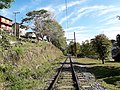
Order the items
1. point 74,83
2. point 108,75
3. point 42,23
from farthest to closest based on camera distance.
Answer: point 42,23, point 108,75, point 74,83

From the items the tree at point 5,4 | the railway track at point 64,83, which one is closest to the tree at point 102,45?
the railway track at point 64,83

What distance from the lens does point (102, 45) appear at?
1901 inches

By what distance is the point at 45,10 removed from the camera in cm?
10494

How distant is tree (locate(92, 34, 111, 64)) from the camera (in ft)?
158

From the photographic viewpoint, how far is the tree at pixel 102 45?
48219 mm

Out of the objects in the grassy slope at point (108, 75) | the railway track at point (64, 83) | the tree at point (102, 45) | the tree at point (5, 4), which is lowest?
the grassy slope at point (108, 75)

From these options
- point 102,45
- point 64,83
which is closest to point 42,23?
point 102,45

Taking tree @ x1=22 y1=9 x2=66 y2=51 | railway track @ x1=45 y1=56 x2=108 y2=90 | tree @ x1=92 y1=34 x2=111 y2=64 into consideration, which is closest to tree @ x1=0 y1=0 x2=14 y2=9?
railway track @ x1=45 y1=56 x2=108 y2=90

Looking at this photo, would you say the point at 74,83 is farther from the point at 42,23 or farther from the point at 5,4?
the point at 42,23

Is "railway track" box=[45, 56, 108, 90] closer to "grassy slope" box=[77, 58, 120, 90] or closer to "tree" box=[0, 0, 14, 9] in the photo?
"grassy slope" box=[77, 58, 120, 90]

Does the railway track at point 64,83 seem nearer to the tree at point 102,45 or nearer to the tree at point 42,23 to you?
the tree at point 102,45

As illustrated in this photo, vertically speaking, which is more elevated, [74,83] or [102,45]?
[102,45]

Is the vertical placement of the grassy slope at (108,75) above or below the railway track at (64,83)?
below

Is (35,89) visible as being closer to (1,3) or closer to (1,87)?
(1,87)
